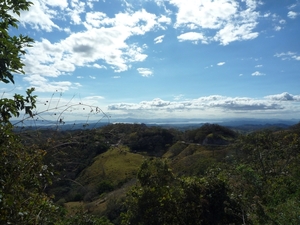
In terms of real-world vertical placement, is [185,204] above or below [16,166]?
below

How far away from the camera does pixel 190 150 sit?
57.8m

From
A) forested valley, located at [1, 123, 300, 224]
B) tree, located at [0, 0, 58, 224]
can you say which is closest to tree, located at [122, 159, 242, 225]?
forested valley, located at [1, 123, 300, 224]

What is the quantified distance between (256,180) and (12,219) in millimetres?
10063

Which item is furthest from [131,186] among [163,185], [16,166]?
[16,166]

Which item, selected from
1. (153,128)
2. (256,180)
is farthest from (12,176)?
(153,128)

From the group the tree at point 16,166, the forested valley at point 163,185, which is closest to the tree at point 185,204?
the forested valley at point 163,185

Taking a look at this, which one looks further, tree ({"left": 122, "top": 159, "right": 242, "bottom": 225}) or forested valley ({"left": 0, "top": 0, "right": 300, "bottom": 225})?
tree ({"left": 122, "top": 159, "right": 242, "bottom": 225})

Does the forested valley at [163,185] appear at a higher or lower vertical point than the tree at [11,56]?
lower

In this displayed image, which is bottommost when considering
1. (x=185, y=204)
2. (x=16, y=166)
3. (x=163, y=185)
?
(x=185, y=204)

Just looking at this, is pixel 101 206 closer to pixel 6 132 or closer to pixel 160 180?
pixel 160 180

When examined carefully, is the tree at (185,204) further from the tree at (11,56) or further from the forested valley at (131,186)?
the tree at (11,56)

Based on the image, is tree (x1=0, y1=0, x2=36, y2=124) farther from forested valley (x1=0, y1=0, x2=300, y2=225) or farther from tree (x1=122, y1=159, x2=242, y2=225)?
tree (x1=122, y1=159, x2=242, y2=225)

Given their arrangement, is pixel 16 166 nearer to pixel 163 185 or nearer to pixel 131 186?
pixel 163 185

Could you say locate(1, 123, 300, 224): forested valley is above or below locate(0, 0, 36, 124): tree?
below
